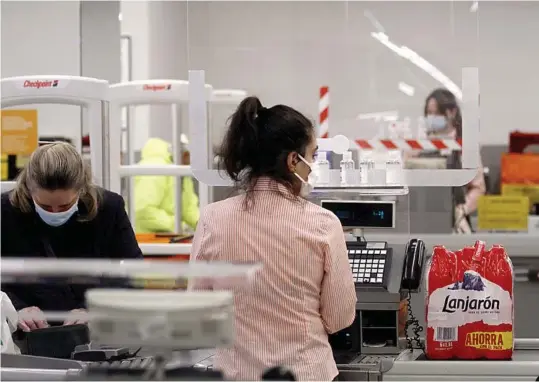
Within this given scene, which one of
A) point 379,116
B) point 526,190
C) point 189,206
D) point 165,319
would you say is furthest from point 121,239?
point 526,190

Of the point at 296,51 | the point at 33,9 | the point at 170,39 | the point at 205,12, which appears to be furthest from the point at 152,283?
the point at 170,39

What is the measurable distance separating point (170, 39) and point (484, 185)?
2837 millimetres

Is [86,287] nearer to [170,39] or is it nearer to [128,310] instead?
[128,310]

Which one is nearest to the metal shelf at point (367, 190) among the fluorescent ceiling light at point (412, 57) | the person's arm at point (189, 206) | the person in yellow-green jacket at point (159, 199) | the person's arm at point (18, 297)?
the fluorescent ceiling light at point (412, 57)

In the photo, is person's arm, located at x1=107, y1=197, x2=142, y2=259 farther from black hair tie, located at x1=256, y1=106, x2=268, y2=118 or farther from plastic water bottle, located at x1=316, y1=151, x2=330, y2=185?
black hair tie, located at x1=256, y1=106, x2=268, y2=118

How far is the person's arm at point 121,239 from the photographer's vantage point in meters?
3.42

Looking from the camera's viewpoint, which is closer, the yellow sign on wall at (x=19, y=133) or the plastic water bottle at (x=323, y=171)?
the plastic water bottle at (x=323, y=171)

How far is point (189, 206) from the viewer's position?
649cm

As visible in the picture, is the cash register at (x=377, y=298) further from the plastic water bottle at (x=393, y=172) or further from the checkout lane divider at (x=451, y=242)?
the plastic water bottle at (x=393, y=172)

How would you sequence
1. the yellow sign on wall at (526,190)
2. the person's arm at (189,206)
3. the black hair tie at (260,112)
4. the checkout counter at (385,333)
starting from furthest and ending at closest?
the yellow sign on wall at (526,190) → the person's arm at (189,206) → the checkout counter at (385,333) → the black hair tie at (260,112)

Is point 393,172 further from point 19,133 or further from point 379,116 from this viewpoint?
point 19,133

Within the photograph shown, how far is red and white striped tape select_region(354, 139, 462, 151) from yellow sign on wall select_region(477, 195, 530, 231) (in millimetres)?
3235

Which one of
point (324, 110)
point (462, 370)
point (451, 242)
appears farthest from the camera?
point (451, 242)

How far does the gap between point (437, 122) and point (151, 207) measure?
239 centimetres
